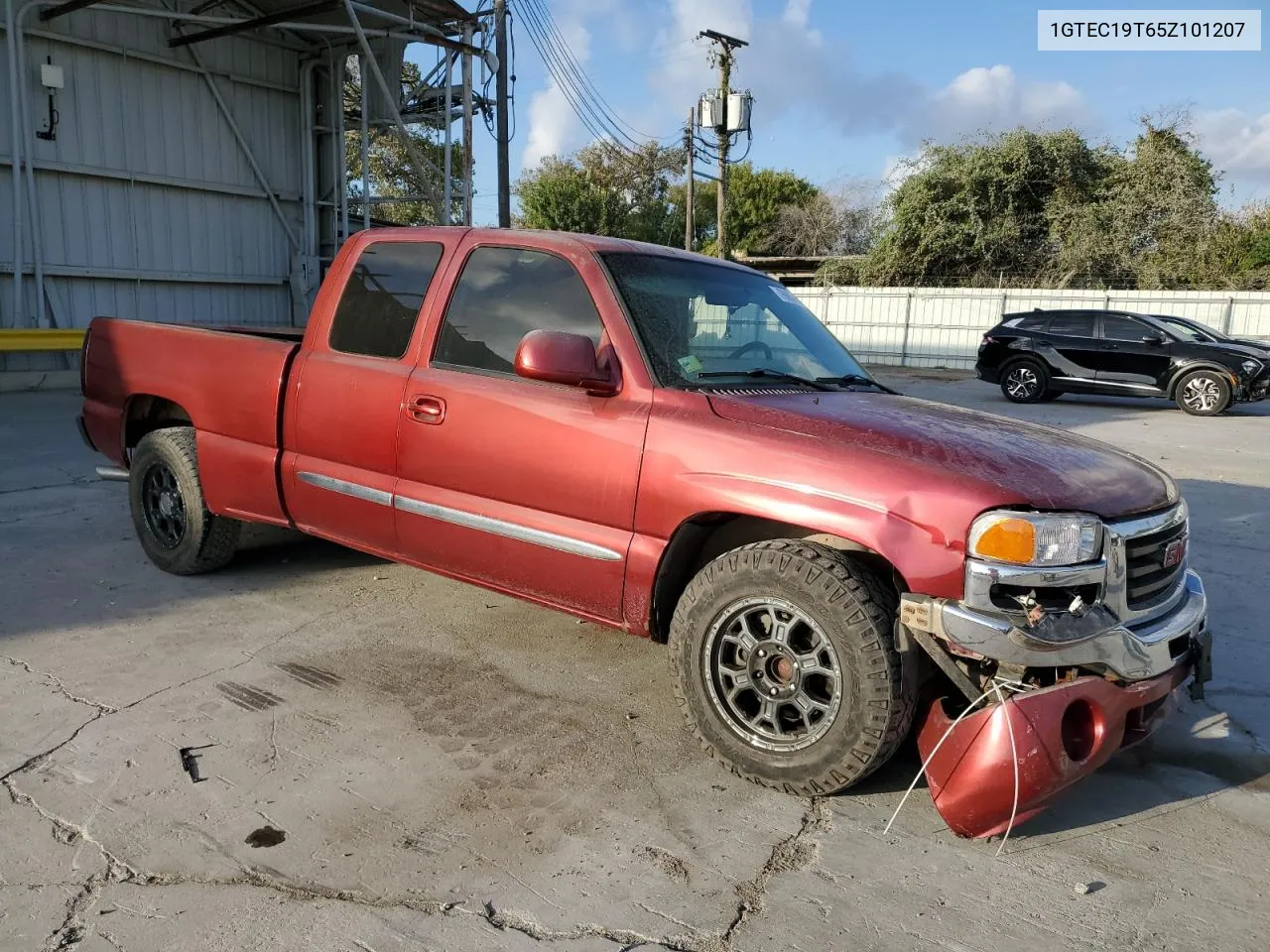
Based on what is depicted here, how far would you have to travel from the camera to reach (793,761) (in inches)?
121

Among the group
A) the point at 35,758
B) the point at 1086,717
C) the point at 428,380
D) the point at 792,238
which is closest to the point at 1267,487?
the point at 1086,717

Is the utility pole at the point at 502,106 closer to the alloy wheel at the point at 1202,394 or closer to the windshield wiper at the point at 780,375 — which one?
the alloy wheel at the point at 1202,394

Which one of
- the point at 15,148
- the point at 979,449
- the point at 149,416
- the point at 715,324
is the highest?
the point at 15,148

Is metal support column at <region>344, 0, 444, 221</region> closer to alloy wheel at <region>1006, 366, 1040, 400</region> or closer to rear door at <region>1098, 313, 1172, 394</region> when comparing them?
alloy wheel at <region>1006, 366, 1040, 400</region>

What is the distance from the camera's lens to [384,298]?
170 inches

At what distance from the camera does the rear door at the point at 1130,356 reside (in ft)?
49.8

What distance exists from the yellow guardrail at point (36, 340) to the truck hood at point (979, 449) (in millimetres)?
12230

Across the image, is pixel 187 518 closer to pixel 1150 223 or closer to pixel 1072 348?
pixel 1072 348

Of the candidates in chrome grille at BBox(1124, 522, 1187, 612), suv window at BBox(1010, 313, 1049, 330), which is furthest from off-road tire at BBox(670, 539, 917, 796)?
suv window at BBox(1010, 313, 1049, 330)

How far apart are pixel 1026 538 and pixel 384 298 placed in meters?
2.92

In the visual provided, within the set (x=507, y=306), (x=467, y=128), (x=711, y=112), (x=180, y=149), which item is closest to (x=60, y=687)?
(x=507, y=306)

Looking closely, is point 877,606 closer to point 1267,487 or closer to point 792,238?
point 1267,487

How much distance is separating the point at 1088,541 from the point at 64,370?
14526mm

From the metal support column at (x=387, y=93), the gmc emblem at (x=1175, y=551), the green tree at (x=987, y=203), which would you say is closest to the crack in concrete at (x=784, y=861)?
the gmc emblem at (x=1175, y=551)
